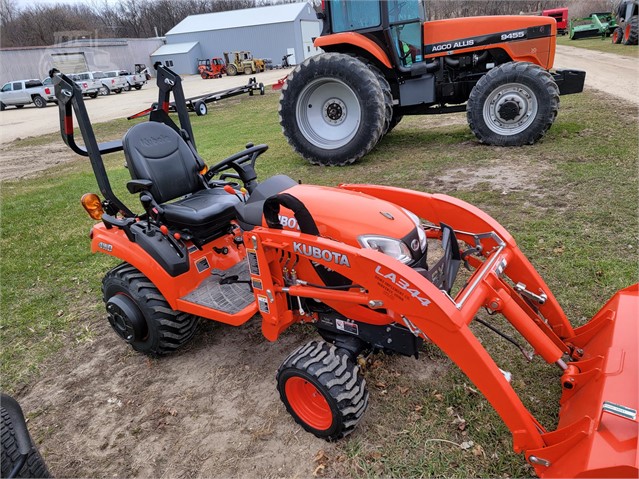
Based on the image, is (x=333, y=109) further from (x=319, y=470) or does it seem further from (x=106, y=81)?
(x=106, y=81)

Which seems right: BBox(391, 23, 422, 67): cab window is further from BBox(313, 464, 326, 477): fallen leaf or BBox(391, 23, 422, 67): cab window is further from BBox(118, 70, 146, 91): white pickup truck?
BBox(118, 70, 146, 91): white pickup truck

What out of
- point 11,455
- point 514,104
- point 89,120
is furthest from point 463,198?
point 11,455

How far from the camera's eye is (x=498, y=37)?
284 inches

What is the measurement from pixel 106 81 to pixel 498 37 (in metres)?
28.5

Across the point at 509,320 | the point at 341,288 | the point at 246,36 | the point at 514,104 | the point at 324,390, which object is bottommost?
the point at 324,390

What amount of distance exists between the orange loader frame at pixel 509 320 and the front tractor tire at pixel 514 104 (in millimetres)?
4811

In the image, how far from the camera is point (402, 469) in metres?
2.27

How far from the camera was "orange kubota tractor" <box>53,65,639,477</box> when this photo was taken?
196cm

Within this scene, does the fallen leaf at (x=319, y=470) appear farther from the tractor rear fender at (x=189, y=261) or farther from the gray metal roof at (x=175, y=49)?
the gray metal roof at (x=175, y=49)

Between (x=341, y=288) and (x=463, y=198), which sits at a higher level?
(x=341, y=288)

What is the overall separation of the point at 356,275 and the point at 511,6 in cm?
3675

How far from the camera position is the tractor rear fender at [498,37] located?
704 centimetres

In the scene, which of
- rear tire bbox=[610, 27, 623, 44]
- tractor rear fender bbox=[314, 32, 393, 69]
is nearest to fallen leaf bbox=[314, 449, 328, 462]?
tractor rear fender bbox=[314, 32, 393, 69]

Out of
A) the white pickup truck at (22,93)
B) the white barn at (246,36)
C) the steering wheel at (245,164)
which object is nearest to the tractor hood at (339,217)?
the steering wheel at (245,164)
